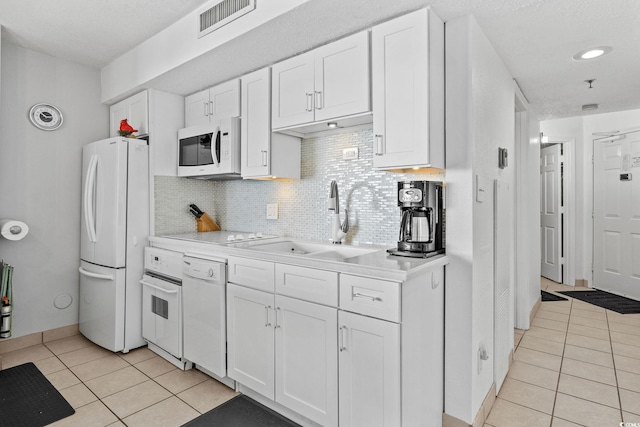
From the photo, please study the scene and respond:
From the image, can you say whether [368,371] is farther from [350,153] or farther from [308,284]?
[350,153]

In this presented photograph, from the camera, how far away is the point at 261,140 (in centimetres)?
262

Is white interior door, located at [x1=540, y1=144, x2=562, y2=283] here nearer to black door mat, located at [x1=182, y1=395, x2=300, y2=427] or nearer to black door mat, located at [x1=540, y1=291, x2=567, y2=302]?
black door mat, located at [x1=540, y1=291, x2=567, y2=302]

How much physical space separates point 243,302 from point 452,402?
130 cm

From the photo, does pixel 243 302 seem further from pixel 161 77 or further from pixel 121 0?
pixel 121 0

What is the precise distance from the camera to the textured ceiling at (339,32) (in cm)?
189

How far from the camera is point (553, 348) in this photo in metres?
3.07

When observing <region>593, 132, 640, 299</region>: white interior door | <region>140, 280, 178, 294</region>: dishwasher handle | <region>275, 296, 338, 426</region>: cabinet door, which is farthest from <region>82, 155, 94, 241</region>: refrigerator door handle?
<region>593, 132, 640, 299</region>: white interior door

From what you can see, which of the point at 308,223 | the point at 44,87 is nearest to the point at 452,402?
the point at 308,223

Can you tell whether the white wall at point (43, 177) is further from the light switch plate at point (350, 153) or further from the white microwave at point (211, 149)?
the light switch plate at point (350, 153)

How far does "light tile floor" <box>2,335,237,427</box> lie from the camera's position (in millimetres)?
2057

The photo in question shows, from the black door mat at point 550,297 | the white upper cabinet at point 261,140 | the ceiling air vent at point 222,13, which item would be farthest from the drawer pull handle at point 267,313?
the black door mat at point 550,297

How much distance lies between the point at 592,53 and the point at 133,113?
3.69m

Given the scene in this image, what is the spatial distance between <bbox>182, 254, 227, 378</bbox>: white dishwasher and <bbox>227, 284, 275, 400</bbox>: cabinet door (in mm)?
62

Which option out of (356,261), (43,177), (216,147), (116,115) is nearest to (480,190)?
(356,261)
